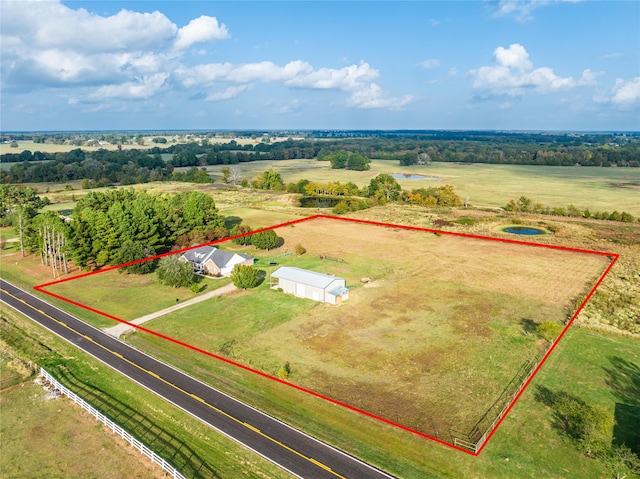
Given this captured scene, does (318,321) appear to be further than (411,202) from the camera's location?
No

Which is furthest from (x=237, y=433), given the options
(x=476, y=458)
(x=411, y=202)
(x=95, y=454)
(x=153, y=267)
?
(x=411, y=202)

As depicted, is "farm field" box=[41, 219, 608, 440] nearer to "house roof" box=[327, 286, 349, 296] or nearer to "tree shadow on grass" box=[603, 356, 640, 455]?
"house roof" box=[327, 286, 349, 296]

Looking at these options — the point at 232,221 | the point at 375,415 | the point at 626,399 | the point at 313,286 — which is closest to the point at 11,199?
the point at 232,221

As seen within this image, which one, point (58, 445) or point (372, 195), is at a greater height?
point (372, 195)

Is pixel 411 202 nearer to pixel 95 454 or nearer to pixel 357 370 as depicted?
pixel 357 370

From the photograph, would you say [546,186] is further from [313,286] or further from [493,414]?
[493,414]

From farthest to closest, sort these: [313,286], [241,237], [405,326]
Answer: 1. [241,237]
2. [313,286]
3. [405,326]

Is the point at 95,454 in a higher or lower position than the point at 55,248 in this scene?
lower
